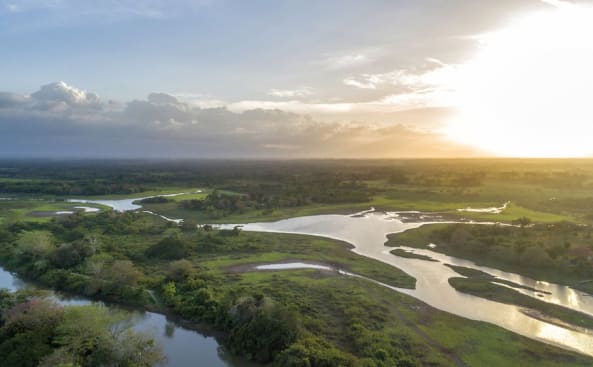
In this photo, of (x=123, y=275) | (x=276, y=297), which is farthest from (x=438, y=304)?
(x=123, y=275)

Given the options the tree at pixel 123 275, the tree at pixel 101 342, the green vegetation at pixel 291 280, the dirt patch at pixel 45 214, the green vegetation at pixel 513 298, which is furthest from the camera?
the dirt patch at pixel 45 214

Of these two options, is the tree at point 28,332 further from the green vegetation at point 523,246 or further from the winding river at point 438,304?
the green vegetation at point 523,246

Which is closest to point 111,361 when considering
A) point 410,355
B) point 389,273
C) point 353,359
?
point 353,359

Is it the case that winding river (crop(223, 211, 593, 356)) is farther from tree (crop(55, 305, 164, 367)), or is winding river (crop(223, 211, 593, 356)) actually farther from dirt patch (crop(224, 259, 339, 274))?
tree (crop(55, 305, 164, 367))

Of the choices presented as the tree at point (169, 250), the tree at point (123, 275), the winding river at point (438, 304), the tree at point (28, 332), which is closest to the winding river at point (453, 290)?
the winding river at point (438, 304)

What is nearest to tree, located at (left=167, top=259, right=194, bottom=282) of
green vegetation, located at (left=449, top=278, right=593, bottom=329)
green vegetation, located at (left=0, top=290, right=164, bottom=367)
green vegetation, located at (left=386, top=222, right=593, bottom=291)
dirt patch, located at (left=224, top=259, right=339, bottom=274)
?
dirt patch, located at (left=224, top=259, right=339, bottom=274)

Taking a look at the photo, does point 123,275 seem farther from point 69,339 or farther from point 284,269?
point 284,269

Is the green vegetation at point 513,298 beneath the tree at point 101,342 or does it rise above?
beneath
